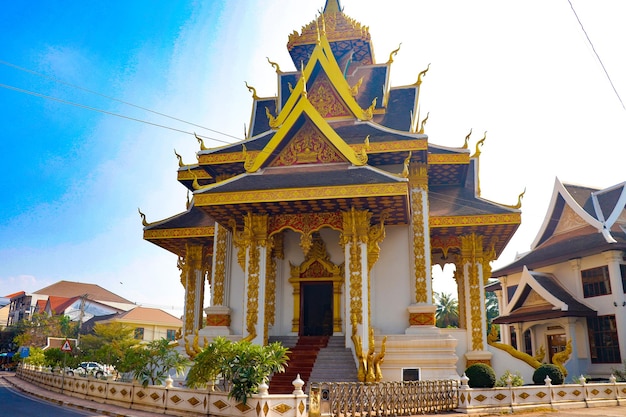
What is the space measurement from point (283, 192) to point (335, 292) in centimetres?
385

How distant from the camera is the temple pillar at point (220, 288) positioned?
14.9 m

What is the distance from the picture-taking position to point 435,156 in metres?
16.4

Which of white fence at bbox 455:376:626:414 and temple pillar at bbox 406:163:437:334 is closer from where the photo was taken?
white fence at bbox 455:376:626:414

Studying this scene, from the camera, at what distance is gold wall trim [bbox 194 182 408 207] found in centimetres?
1241

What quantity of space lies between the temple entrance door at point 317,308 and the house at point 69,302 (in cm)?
3598

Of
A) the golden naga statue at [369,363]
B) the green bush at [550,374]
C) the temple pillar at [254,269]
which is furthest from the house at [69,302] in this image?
the green bush at [550,374]

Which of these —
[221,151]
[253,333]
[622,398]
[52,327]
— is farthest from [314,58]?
[52,327]

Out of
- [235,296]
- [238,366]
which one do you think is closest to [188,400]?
[238,366]

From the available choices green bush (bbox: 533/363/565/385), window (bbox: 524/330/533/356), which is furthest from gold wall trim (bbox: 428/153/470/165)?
window (bbox: 524/330/533/356)

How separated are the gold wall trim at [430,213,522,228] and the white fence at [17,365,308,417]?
8.60 m

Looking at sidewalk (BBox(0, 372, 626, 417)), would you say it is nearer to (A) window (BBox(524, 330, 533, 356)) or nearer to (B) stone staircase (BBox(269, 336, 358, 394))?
(B) stone staircase (BBox(269, 336, 358, 394))

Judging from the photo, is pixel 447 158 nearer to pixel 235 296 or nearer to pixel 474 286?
pixel 474 286

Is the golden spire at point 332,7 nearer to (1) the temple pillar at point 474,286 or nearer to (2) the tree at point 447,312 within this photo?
(1) the temple pillar at point 474,286

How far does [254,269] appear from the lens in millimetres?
13766
